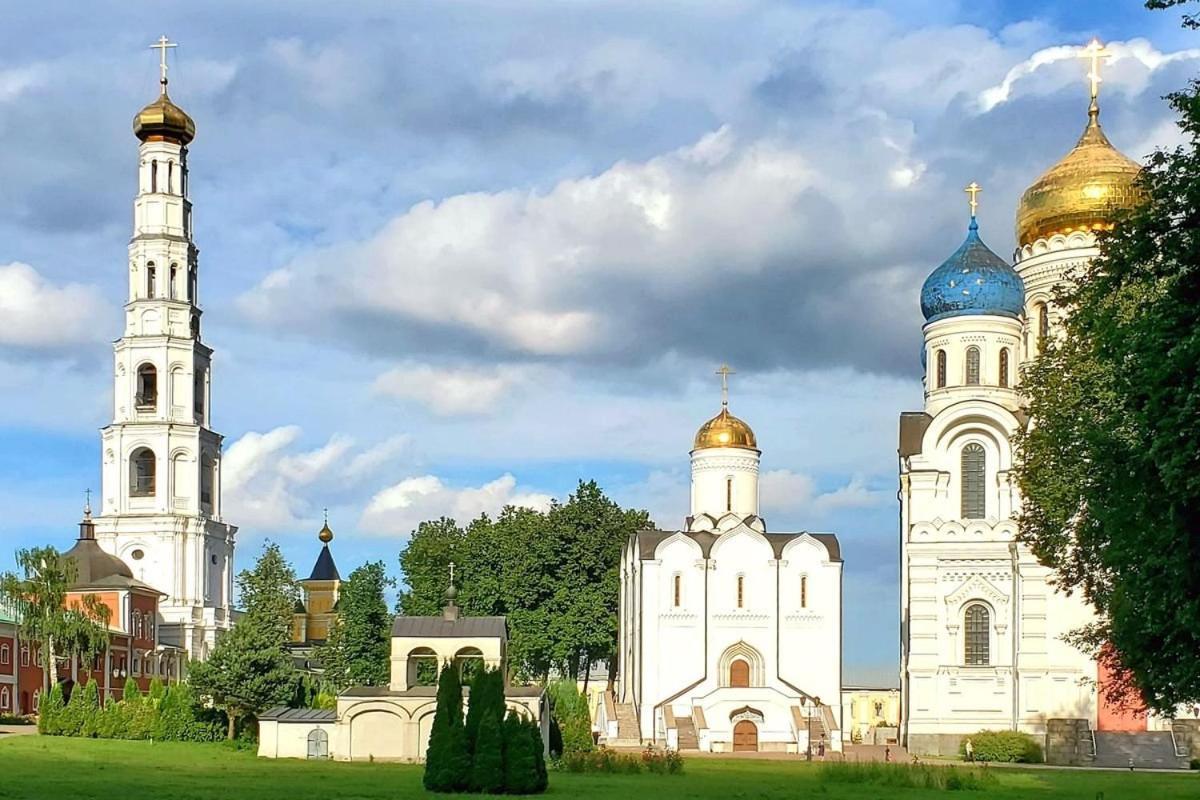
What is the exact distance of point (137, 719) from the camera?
4934 centimetres

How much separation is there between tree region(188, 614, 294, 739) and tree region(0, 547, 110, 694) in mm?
12873

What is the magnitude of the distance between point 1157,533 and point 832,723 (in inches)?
1342

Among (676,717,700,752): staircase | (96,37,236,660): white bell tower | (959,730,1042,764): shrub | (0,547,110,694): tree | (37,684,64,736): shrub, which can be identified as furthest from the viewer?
(96,37,236,660): white bell tower

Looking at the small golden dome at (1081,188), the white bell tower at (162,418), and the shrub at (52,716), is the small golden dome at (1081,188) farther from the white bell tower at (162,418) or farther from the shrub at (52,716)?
the white bell tower at (162,418)

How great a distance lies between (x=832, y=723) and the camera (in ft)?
174

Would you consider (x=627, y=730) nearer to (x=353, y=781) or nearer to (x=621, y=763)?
(x=621, y=763)

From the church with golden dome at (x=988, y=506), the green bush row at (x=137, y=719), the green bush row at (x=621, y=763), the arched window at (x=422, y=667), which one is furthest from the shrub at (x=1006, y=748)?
the green bush row at (x=137, y=719)

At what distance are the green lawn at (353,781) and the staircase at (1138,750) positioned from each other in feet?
16.2

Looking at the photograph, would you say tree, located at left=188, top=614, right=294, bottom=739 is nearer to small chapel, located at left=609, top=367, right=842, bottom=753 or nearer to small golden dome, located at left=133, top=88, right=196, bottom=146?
small chapel, located at left=609, top=367, right=842, bottom=753

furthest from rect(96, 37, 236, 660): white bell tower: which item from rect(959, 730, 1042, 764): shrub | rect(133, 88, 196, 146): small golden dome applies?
rect(959, 730, 1042, 764): shrub

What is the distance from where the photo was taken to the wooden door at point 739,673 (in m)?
54.6

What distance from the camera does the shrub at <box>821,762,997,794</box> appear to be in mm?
34062

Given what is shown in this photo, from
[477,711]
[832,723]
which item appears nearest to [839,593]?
[832,723]

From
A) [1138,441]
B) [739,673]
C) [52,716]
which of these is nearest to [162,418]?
[52,716]
